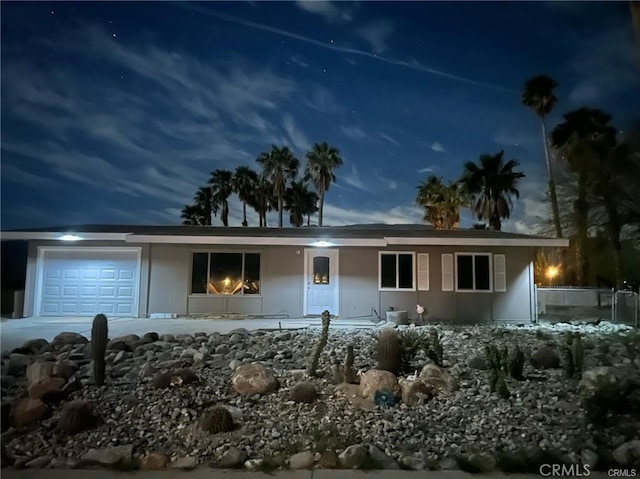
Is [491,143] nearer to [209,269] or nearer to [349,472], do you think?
Answer: [209,269]

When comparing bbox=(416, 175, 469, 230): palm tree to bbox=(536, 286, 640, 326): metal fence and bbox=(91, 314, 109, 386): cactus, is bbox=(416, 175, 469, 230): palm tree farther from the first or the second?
bbox=(91, 314, 109, 386): cactus

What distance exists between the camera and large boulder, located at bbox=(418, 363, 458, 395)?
5438mm

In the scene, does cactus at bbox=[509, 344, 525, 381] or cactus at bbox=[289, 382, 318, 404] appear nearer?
cactus at bbox=[289, 382, 318, 404]

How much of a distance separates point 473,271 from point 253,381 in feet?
28.2

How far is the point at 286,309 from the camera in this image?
12117 millimetres

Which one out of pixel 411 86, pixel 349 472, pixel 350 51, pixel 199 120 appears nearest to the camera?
pixel 349 472

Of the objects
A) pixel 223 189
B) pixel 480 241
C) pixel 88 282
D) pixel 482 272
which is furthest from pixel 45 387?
pixel 223 189

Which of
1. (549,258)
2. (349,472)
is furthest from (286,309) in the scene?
(549,258)

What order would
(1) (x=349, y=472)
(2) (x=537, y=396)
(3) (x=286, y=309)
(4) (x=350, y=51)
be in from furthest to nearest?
(3) (x=286, y=309) < (4) (x=350, y=51) < (2) (x=537, y=396) < (1) (x=349, y=472)

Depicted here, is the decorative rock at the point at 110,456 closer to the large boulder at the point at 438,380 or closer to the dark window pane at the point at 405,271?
the large boulder at the point at 438,380

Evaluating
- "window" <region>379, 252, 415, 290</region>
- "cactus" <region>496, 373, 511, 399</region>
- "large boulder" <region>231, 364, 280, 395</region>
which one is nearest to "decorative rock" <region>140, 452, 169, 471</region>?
"large boulder" <region>231, 364, 280, 395</region>

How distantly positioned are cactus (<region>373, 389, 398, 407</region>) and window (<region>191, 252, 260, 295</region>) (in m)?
7.41

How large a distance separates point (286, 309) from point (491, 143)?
6915 mm

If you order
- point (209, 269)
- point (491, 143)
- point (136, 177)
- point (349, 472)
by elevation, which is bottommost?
point (349, 472)
